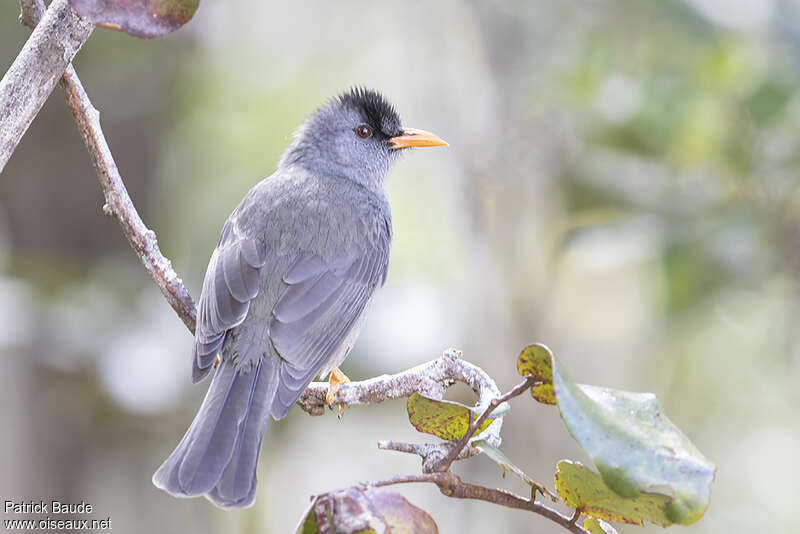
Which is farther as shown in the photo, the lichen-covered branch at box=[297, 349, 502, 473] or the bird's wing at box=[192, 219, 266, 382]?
the bird's wing at box=[192, 219, 266, 382]

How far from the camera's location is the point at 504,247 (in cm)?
542

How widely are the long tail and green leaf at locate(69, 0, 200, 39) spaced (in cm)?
121

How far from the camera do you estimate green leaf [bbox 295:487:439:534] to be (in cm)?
153

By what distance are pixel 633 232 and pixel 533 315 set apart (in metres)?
1.19

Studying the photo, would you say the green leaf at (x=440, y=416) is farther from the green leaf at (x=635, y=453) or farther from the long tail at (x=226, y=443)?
the long tail at (x=226, y=443)

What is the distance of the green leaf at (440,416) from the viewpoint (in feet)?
5.95

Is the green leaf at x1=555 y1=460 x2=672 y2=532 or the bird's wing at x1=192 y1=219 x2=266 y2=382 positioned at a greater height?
the green leaf at x1=555 y1=460 x2=672 y2=532

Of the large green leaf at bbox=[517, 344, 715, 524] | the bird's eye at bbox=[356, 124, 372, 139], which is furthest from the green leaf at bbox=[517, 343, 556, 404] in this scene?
the bird's eye at bbox=[356, 124, 372, 139]

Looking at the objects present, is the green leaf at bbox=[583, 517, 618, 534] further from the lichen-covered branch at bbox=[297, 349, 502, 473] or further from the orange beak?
the orange beak

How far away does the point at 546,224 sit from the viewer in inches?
223

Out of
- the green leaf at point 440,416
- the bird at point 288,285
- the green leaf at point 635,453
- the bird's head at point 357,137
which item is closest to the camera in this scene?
the green leaf at point 635,453

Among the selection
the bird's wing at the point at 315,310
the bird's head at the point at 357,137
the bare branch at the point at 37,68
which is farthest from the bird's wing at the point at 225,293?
the bare branch at the point at 37,68

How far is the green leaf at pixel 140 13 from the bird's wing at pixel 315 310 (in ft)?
4.78

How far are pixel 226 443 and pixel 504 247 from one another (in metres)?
3.11
